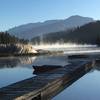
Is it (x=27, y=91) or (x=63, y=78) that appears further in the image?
(x=63, y=78)

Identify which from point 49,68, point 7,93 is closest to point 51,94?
point 7,93

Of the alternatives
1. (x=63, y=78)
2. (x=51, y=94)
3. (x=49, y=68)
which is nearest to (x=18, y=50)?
(x=49, y=68)

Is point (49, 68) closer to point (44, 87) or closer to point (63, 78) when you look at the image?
point (63, 78)

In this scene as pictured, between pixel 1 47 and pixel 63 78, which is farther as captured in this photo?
pixel 1 47

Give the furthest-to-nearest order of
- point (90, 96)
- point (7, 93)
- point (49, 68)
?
1. point (49, 68)
2. point (90, 96)
3. point (7, 93)

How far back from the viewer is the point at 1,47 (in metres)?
113

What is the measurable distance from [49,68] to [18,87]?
2379 centimetres

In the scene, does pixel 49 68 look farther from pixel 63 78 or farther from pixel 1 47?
pixel 1 47

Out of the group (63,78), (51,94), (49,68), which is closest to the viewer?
(51,94)

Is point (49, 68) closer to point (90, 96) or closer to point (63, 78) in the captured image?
point (63, 78)

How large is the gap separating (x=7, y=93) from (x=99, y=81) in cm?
1637

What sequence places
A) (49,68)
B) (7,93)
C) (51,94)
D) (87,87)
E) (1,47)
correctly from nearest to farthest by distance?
(7,93), (51,94), (87,87), (49,68), (1,47)

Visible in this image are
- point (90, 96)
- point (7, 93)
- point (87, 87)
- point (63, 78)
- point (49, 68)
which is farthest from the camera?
point (49, 68)

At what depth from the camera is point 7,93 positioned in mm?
29109
